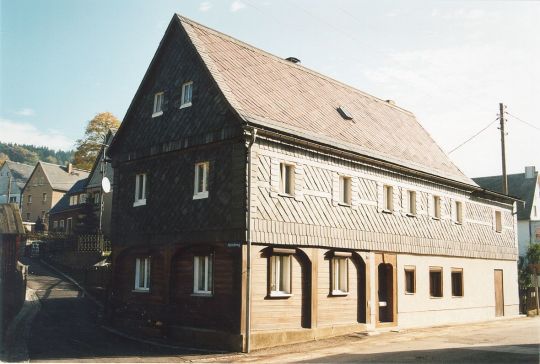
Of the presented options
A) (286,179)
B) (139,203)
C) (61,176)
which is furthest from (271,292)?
(61,176)

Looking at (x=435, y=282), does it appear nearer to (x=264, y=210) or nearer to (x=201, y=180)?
(x=264, y=210)

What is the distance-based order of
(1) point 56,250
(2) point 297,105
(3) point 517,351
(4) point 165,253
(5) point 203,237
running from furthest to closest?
(1) point 56,250 → (2) point 297,105 → (4) point 165,253 → (5) point 203,237 → (3) point 517,351

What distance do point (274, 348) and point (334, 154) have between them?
7.97 metres

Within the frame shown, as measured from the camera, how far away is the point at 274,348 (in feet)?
57.7

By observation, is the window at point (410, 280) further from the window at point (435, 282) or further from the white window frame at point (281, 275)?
the white window frame at point (281, 275)

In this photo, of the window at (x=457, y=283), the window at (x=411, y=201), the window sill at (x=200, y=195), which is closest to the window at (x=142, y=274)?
the window sill at (x=200, y=195)

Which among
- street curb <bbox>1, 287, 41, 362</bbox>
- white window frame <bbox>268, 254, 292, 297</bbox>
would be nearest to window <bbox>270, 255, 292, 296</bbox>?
white window frame <bbox>268, 254, 292, 297</bbox>

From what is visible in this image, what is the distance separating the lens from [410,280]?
2541 cm

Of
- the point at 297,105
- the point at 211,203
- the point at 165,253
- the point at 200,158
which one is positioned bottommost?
the point at 165,253

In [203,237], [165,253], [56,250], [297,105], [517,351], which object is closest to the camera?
[517,351]

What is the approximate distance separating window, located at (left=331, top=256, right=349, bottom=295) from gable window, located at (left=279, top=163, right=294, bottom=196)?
3673 mm

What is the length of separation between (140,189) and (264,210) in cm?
756

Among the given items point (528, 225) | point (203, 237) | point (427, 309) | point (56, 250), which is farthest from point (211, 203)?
point (528, 225)

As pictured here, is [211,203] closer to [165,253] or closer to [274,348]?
[165,253]
